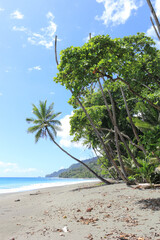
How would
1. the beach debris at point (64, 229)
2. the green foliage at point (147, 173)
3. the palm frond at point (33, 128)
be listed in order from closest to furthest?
the beach debris at point (64, 229) → the green foliage at point (147, 173) → the palm frond at point (33, 128)

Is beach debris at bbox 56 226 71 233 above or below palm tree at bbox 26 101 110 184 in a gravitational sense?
below

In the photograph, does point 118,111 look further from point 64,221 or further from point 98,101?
point 64,221

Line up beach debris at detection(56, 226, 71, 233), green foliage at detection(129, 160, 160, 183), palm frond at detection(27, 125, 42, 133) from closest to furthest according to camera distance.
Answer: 1. beach debris at detection(56, 226, 71, 233)
2. green foliage at detection(129, 160, 160, 183)
3. palm frond at detection(27, 125, 42, 133)

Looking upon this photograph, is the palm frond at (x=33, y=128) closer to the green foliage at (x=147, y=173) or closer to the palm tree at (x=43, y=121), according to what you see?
the palm tree at (x=43, y=121)

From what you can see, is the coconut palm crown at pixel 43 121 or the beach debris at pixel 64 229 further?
the coconut palm crown at pixel 43 121

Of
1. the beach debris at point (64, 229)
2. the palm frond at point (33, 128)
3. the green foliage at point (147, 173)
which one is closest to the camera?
the beach debris at point (64, 229)

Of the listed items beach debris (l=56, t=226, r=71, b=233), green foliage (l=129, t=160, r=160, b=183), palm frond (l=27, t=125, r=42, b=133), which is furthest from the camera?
palm frond (l=27, t=125, r=42, b=133)

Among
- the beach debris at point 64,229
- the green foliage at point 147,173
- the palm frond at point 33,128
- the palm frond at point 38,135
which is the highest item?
the palm frond at point 33,128

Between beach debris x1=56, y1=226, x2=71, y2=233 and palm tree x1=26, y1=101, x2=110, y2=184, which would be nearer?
beach debris x1=56, y1=226, x2=71, y2=233

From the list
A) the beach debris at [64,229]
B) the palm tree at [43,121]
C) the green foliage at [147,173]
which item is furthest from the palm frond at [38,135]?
the beach debris at [64,229]

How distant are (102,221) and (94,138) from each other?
12994 millimetres

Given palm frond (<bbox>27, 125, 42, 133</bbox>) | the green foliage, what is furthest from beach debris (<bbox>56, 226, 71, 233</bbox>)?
palm frond (<bbox>27, 125, 42, 133</bbox>)

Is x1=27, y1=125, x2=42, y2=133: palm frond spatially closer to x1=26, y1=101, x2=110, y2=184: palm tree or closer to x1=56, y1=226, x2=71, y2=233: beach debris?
x1=26, y1=101, x2=110, y2=184: palm tree

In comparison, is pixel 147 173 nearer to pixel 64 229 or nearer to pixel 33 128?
pixel 64 229
